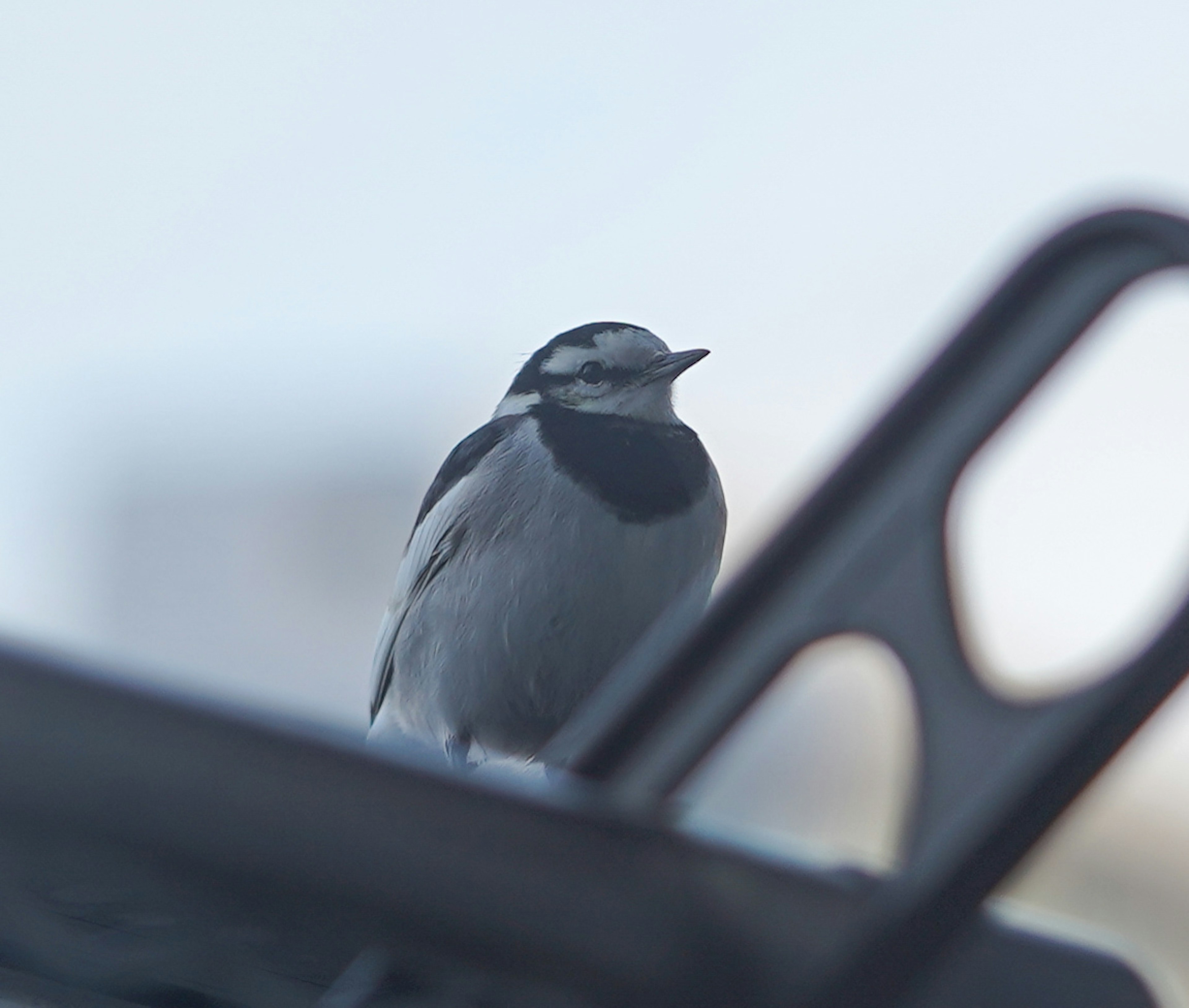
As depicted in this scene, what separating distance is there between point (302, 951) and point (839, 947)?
0.93 ft

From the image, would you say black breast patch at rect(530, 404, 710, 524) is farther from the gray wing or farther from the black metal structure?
the black metal structure

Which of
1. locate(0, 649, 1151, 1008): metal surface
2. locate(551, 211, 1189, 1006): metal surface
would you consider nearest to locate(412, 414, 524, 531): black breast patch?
locate(551, 211, 1189, 1006): metal surface

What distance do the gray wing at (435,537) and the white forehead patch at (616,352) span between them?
212 millimetres

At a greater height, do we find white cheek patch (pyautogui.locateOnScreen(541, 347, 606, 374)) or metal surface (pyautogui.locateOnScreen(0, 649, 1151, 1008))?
metal surface (pyautogui.locateOnScreen(0, 649, 1151, 1008))

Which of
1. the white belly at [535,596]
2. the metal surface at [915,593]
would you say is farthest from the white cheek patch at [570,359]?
the metal surface at [915,593]

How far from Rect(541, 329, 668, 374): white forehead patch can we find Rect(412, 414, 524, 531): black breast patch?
0.20 m

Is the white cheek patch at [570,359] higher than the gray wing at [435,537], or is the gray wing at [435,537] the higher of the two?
the white cheek patch at [570,359]

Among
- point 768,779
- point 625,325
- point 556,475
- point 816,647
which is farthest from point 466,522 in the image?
point 816,647

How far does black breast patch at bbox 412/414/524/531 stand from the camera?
3.65 meters

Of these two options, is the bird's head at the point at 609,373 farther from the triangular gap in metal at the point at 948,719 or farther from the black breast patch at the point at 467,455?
the triangular gap in metal at the point at 948,719

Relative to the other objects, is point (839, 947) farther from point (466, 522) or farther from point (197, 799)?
point (466, 522)

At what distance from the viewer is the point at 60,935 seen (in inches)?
40.1

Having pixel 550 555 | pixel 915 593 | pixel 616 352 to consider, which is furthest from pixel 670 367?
pixel 915 593

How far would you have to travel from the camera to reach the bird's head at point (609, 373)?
373cm
